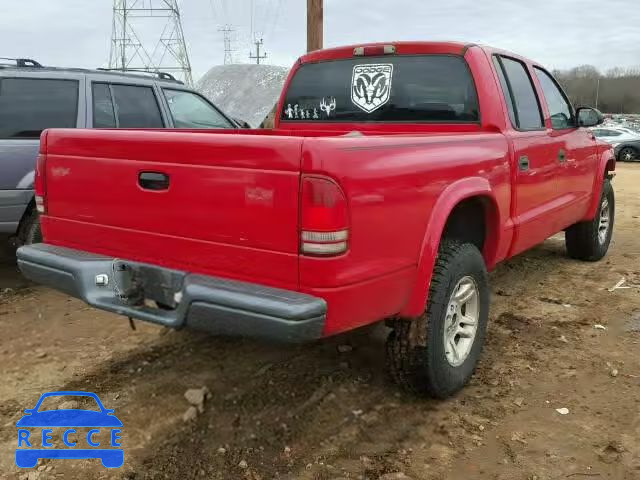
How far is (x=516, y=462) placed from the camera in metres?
2.64

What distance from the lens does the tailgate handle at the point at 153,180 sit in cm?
261

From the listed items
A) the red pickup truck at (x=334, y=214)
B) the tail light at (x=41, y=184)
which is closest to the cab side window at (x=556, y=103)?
the red pickup truck at (x=334, y=214)

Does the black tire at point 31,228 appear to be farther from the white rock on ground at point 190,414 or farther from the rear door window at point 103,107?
the white rock on ground at point 190,414

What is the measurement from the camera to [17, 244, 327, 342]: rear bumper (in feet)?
7.42

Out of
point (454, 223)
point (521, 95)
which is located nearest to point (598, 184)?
point (521, 95)

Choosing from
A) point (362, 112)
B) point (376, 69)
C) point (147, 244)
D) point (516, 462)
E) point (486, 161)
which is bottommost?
point (516, 462)

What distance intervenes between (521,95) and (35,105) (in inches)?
154

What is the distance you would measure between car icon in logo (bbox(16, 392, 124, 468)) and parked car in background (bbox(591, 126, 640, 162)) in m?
23.6

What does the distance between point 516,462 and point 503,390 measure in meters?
0.70

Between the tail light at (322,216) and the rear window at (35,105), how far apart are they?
144 inches

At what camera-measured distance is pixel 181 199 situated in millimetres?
2561

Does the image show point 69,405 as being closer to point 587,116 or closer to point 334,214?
point 334,214

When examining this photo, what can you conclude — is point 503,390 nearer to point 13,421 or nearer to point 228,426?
point 228,426

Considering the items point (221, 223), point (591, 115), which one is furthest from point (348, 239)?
point (591, 115)
